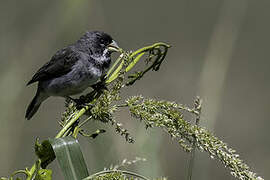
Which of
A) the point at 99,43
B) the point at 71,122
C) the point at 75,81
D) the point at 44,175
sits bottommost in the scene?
the point at 44,175

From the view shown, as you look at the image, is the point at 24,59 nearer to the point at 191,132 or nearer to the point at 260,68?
the point at 191,132

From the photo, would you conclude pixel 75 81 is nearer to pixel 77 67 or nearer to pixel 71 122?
pixel 77 67

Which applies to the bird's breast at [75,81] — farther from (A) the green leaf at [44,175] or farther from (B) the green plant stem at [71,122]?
(A) the green leaf at [44,175]

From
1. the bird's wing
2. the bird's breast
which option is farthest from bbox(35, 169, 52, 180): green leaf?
the bird's wing

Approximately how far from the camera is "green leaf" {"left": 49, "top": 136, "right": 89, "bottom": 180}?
1.53m

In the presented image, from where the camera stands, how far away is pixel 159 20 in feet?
32.2

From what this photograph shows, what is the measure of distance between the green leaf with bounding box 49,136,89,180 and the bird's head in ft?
6.33

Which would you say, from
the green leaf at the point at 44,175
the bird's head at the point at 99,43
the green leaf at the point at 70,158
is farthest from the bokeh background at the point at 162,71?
the green leaf at the point at 44,175

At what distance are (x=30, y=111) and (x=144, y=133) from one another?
178 cm

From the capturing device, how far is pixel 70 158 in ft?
5.20

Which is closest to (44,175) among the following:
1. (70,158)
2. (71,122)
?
(70,158)

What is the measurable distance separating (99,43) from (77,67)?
24 cm

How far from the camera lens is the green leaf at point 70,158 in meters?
1.53

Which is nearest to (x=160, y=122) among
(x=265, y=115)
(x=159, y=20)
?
(x=265, y=115)
